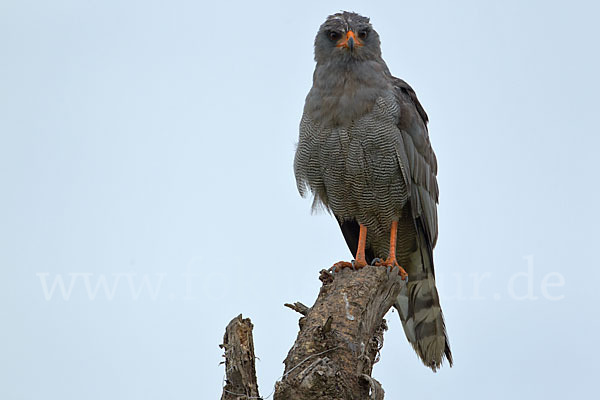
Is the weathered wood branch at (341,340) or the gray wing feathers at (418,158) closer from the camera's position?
the weathered wood branch at (341,340)

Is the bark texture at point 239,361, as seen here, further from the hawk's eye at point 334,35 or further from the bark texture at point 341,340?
the hawk's eye at point 334,35

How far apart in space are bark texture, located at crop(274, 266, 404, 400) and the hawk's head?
218cm

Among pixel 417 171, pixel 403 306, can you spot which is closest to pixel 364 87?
pixel 417 171

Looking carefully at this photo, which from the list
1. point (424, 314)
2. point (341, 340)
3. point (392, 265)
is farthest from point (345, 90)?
point (341, 340)

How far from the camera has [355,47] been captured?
24.4 ft

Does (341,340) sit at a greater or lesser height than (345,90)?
lesser

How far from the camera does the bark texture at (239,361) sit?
5.32 m

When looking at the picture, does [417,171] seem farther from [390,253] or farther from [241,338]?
[241,338]

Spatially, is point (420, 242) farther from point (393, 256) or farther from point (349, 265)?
point (349, 265)

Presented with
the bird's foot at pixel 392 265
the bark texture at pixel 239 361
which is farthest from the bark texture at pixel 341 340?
the bark texture at pixel 239 361

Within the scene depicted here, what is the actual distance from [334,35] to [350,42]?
29cm

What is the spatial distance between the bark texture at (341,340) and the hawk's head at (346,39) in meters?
2.18

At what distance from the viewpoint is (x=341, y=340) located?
5473mm

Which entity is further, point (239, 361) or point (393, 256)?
point (393, 256)
